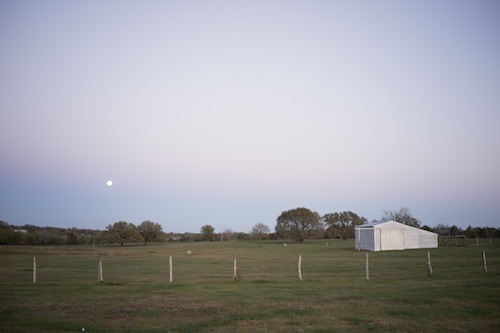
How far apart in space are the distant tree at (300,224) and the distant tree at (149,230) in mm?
39877

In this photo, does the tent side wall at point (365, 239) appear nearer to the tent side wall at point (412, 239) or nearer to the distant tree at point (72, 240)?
the tent side wall at point (412, 239)

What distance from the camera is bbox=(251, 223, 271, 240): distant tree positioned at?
7039 inches

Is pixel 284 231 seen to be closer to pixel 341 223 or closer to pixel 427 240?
pixel 341 223

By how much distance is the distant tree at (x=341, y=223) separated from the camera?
15050 cm

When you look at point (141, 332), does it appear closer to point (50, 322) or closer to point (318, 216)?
point (50, 322)

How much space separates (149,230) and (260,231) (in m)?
55.6

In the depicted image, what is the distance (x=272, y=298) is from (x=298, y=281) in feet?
23.1

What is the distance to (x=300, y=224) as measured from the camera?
13300 cm

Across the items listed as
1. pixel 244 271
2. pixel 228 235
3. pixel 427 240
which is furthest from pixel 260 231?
pixel 244 271

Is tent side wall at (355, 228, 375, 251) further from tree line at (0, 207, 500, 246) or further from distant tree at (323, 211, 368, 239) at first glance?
distant tree at (323, 211, 368, 239)

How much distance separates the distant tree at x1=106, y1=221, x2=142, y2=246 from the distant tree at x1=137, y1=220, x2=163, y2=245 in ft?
50.1

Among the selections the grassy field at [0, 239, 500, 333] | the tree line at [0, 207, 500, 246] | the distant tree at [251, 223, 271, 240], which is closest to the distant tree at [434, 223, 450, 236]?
the tree line at [0, 207, 500, 246]

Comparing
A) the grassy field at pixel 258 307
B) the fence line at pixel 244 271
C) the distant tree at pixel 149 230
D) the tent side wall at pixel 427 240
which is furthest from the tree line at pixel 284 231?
the grassy field at pixel 258 307

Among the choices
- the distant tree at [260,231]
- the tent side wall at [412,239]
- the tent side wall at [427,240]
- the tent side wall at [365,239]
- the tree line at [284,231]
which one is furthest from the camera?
the distant tree at [260,231]
